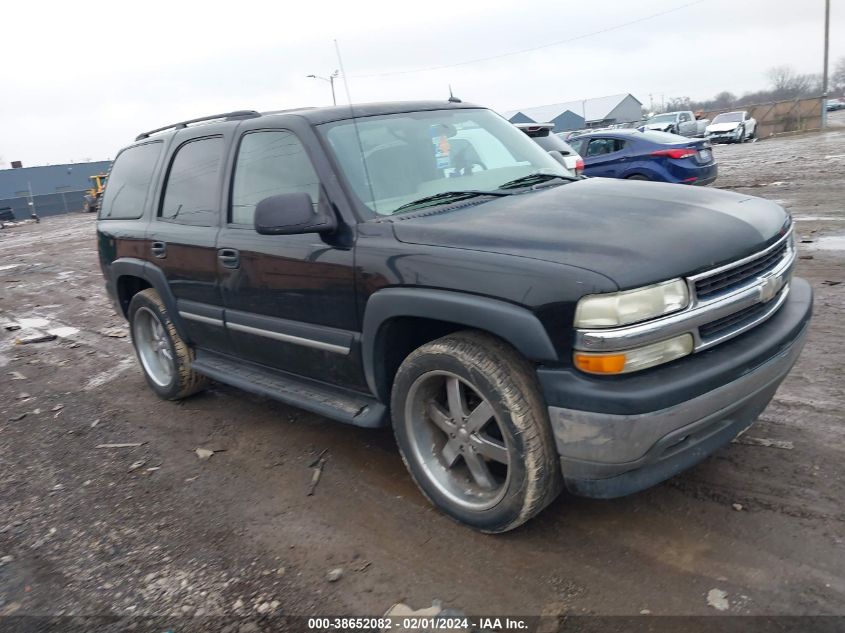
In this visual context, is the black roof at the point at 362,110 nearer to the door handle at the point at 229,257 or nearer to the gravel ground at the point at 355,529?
the door handle at the point at 229,257

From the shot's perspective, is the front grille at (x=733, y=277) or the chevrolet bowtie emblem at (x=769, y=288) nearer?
the front grille at (x=733, y=277)

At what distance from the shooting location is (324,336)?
3.58m

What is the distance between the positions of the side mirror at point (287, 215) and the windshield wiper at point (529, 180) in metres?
1.08

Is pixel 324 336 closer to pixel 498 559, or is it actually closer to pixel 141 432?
pixel 498 559

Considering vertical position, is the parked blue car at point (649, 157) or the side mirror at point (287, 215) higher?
the side mirror at point (287, 215)

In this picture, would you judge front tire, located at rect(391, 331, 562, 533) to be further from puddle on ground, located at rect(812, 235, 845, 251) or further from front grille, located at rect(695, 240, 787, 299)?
puddle on ground, located at rect(812, 235, 845, 251)

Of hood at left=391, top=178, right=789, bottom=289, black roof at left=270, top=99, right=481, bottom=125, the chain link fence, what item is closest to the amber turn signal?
hood at left=391, top=178, right=789, bottom=289

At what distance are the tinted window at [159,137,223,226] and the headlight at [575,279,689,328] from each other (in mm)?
2635

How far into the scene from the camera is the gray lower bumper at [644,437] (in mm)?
2498

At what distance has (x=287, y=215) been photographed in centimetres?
326

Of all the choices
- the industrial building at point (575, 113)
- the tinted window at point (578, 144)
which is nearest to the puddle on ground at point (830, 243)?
the tinted window at point (578, 144)

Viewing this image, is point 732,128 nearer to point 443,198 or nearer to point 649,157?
point 649,157

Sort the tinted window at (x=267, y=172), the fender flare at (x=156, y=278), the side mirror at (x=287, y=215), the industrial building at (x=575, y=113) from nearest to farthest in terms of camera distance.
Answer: the side mirror at (x=287, y=215), the tinted window at (x=267, y=172), the fender flare at (x=156, y=278), the industrial building at (x=575, y=113)

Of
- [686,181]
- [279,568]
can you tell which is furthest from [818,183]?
[279,568]
